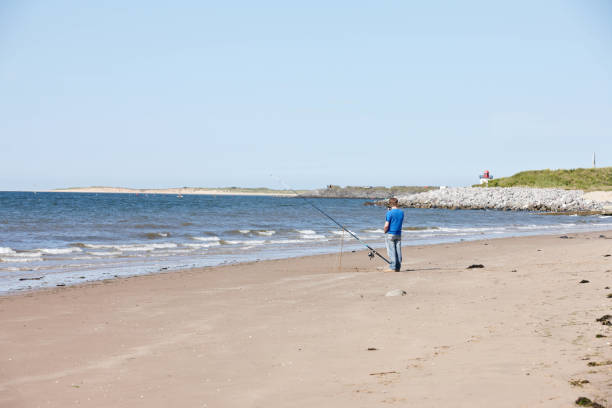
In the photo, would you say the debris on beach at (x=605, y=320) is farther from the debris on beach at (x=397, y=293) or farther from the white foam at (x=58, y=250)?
the white foam at (x=58, y=250)

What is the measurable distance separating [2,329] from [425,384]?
5595 millimetres

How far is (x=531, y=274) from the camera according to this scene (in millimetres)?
11875

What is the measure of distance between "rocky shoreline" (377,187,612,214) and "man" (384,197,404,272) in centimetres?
4511

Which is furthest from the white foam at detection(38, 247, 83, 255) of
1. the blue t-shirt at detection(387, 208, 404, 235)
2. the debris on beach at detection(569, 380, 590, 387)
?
the debris on beach at detection(569, 380, 590, 387)

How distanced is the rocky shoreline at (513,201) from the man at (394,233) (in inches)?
1776

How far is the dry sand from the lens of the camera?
4809 millimetres

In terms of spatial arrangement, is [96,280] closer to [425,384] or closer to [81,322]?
[81,322]

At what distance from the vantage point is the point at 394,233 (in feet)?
44.5

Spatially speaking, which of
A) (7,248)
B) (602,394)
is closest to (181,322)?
(602,394)

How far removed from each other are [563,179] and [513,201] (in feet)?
69.6

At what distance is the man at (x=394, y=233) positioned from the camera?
13.6 m

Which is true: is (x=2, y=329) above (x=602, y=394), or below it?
below

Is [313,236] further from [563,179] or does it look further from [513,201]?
[563,179]

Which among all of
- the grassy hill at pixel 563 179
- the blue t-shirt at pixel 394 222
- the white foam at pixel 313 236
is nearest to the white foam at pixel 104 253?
the blue t-shirt at pixel 394 222
